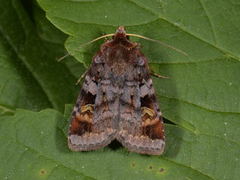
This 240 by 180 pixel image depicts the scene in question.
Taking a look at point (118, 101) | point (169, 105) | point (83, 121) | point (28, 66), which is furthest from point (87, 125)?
point (28, 66)

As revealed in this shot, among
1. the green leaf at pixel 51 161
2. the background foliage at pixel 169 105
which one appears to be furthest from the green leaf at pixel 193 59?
the green leaf at pixel 51 161

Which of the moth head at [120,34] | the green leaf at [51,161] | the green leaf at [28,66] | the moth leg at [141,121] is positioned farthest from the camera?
the green leaf at [28,66]

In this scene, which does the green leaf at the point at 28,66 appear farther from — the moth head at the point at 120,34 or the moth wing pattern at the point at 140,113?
the moth head at the point at 120,34

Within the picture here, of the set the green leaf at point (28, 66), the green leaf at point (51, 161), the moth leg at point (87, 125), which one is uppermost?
the green leaf at point (28, 66)

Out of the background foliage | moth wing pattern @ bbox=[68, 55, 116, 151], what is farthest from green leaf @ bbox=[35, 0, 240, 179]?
moth wing pattern @ bbox=[68, 55, 116, 151]

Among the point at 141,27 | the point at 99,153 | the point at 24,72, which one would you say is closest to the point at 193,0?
the point at 141,27

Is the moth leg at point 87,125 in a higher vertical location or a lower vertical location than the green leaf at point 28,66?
lower

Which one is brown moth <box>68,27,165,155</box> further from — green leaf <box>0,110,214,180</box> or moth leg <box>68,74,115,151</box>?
green leaf <box>0,110,214,180</box>

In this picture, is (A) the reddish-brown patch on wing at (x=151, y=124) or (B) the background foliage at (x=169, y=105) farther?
(A) the reddish-brown patch on wing at (x=151, y=124)

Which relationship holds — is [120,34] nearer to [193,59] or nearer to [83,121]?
[193,59]

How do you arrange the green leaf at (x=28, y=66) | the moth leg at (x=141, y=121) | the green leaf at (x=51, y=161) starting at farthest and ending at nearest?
the green leaf at (x=28, y=66) → the moth leg at (x=141, y=121) → the green leaf at (x=51, y=161)
